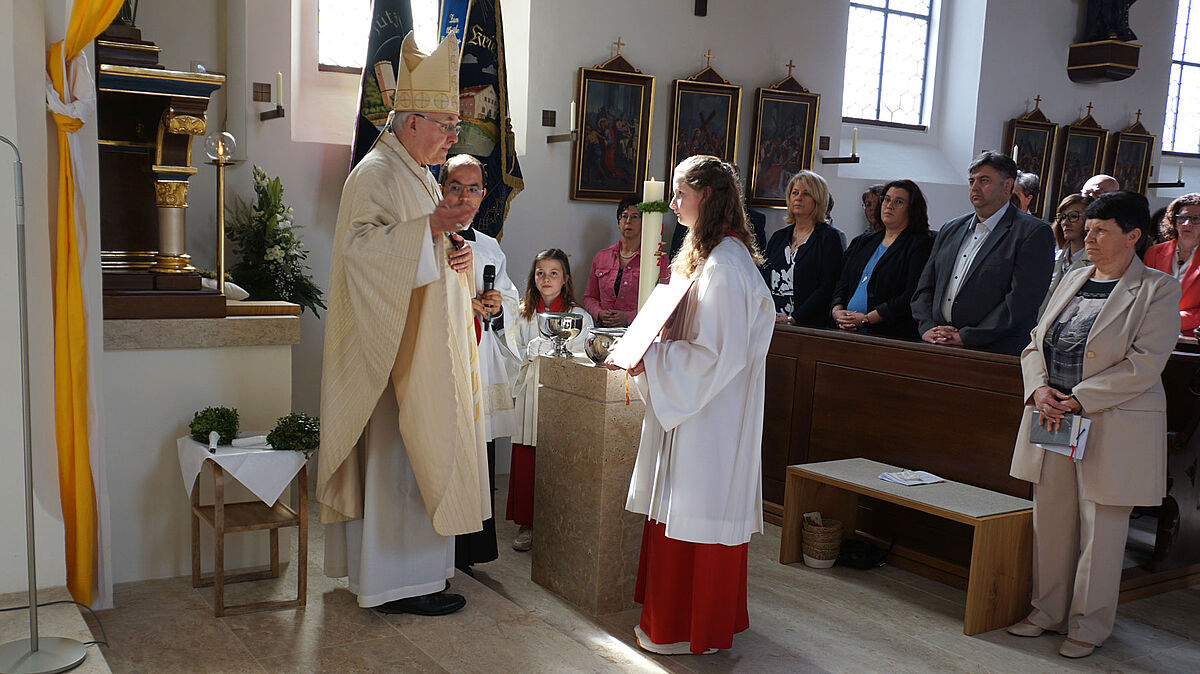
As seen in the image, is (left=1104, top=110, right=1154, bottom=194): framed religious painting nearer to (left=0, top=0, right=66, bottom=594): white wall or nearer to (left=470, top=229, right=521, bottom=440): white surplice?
(left=470, top=229, right=521, bottom=440): white surplice

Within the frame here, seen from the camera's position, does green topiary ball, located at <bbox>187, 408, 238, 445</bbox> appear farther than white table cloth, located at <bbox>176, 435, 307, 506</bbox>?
Yes

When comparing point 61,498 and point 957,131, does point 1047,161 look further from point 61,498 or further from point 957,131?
point 61,498

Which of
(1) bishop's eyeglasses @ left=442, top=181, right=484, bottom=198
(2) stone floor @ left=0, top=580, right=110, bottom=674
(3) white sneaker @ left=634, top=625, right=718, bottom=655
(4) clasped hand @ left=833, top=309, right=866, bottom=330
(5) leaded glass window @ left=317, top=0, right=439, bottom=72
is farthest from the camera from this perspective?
(5) leaded glass window @ left=317, top=0, right=439, bottom=72

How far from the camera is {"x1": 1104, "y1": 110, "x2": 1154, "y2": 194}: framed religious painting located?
9.55m

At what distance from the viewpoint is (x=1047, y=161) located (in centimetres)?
909

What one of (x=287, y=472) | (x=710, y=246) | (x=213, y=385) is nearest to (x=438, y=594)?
(x=287, y=472)

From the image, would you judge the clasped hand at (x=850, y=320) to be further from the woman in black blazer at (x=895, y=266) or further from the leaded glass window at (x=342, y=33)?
the leaded glass window at (x=342, y=33)

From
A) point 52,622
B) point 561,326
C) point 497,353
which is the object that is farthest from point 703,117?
point 52,622

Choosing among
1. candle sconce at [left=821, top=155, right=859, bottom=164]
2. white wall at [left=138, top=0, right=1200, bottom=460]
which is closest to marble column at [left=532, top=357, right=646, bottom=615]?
white wall at [left=138, top=0, right=1200, bottom=460]

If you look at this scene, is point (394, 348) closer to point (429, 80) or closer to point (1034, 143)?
point (429, 80)

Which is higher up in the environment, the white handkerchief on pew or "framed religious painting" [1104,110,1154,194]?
"framed religious painting" [1104,110,1154,194]

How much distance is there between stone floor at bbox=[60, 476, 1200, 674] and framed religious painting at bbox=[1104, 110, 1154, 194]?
6.07m

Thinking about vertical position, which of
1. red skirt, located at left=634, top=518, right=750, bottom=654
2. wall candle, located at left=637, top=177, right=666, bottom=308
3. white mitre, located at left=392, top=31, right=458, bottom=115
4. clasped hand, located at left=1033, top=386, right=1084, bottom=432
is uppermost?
white mitre, located at left=392, top=31, right=458, bottom=115

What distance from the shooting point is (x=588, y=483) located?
4.02m
